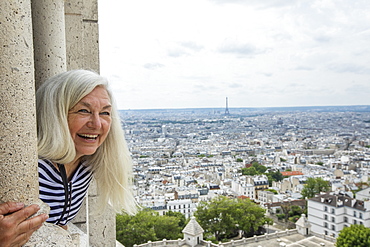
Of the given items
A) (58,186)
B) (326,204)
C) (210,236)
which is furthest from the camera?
(326,204)

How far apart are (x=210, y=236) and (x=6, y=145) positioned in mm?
17988

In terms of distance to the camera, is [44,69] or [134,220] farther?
[134,220]

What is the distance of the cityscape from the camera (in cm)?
2114

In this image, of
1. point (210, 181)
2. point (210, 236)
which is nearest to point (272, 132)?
point (210, 181)

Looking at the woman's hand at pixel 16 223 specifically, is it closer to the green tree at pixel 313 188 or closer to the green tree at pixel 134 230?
the green tree at pixel 134 230

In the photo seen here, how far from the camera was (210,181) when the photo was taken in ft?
116

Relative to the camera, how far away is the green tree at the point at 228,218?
1805cm

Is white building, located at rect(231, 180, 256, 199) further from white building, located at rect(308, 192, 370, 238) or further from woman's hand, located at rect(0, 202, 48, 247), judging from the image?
woman's hand, located at rect(0, 202, 48, 247)

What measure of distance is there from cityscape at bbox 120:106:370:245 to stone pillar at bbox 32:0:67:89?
0.33m

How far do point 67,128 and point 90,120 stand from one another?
9 cm

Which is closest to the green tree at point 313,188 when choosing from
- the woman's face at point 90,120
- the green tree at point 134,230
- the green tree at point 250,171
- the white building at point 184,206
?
the white building at point 184,206

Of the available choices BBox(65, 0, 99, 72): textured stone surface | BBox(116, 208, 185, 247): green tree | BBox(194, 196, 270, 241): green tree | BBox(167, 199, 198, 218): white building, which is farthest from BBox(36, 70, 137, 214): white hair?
BBox(167, 199, 198, 218): white building

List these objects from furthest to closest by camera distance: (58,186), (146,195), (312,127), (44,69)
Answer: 1. (312,127)
2. (146,195)
3. (44,69)
4. (58,186)

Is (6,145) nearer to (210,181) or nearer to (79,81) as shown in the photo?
(79,81)
